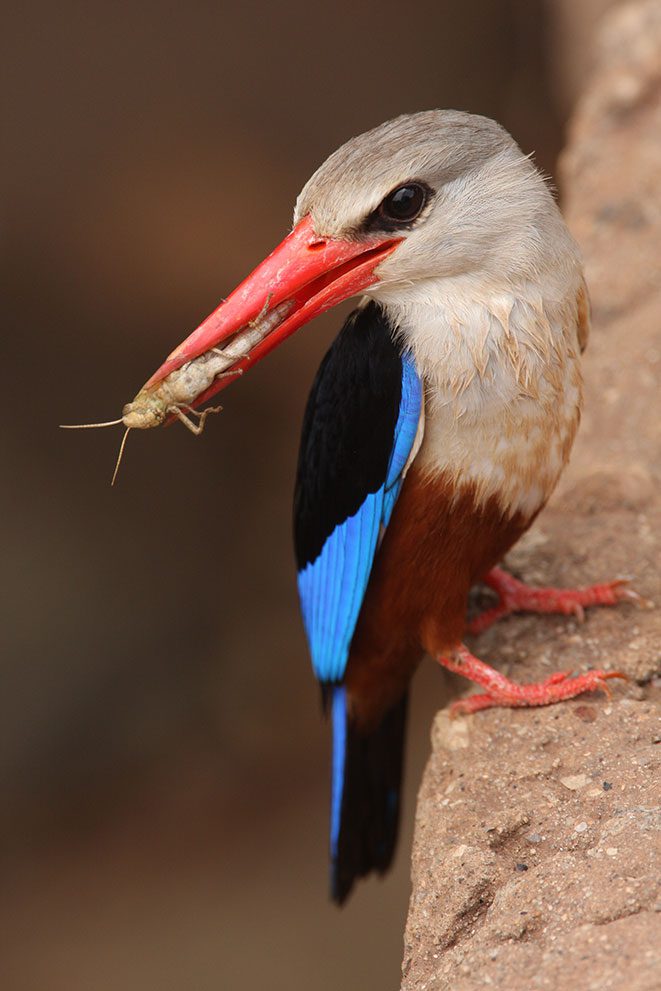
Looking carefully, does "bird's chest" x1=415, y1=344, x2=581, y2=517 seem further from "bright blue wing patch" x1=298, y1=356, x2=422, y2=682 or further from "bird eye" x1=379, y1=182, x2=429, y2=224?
"bird eye" x1=379, y1=182, x2=429, y2=224

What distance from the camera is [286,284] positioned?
2.34 metres

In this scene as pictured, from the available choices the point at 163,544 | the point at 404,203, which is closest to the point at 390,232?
the point at 404,203

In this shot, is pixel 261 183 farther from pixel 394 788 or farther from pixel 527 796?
pixel 527 796

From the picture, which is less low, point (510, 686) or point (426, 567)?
point (426, 567)

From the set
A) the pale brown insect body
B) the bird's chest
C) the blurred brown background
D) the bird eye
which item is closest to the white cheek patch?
the bird's chest

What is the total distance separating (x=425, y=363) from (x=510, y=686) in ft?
2.71

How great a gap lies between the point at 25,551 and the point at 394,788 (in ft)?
9.35

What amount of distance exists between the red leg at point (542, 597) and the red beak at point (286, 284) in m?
0.98

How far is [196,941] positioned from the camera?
5.53 m

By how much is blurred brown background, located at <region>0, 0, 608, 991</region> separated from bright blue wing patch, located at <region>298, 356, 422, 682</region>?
2941mm

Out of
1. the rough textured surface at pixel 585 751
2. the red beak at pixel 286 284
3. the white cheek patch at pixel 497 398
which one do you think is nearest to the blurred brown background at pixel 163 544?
the rough textured surface at pixel 585 751

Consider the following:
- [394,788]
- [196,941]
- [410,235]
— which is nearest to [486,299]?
[410,235]

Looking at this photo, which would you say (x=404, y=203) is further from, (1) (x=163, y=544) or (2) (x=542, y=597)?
(1) (x=163, y=544)

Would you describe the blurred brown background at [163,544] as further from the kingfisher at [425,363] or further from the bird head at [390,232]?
the bird head at [390,232]
